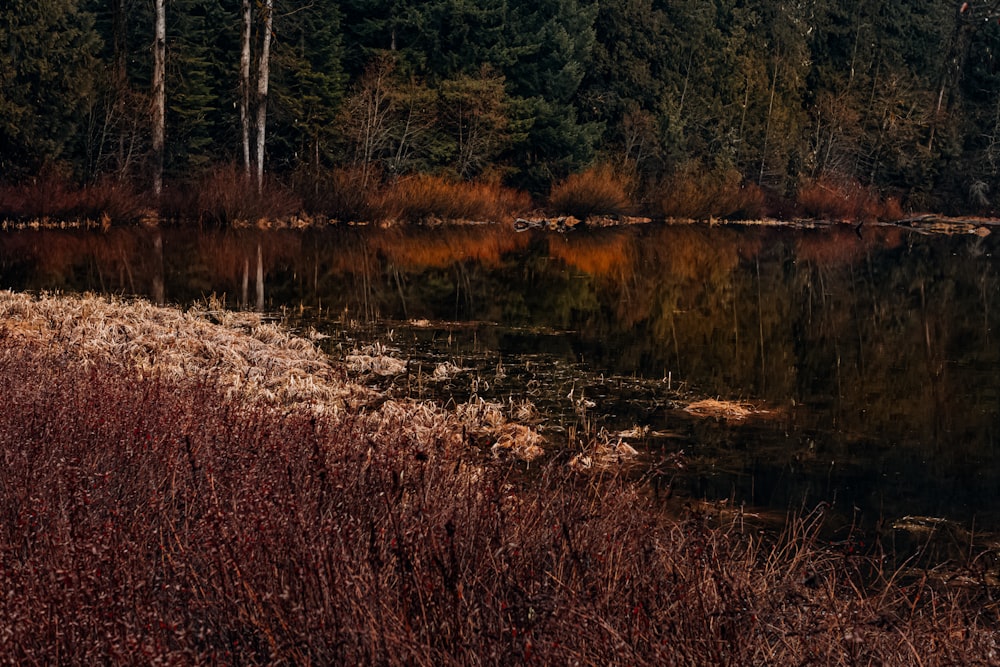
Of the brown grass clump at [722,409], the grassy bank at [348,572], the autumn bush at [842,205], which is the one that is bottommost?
the autumn bush at [842,205]

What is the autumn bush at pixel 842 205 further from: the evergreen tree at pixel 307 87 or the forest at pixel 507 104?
the evergreen tree at pixel 307 87

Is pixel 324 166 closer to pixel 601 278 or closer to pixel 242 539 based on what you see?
pixel 601 278

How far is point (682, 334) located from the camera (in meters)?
16.5

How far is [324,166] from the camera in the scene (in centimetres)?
4697

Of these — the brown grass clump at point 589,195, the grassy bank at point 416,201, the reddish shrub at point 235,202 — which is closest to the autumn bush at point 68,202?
the grassy bank at point 416,201

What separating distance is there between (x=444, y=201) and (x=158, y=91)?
12.6 m

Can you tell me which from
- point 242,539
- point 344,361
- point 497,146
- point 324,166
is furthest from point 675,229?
point 242,539

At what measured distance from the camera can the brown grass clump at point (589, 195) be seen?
50750mm

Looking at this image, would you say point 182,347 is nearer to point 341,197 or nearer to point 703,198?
point 341,197

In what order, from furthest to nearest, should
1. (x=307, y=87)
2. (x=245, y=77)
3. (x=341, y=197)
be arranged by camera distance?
(x=307, y=87) < (x=341, y=197) < (x=245, y=77)

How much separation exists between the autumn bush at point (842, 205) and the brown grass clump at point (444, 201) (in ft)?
59.6

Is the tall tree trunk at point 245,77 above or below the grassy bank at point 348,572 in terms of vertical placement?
above

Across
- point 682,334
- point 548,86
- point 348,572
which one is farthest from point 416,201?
point 348,572

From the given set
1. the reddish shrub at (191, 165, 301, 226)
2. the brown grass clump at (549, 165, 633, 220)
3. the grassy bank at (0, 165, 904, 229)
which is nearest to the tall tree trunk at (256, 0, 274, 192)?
the reddish shrub at (191, 165, 301, 226)
